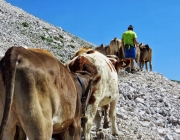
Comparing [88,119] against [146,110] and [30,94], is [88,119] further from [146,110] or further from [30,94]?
[146,110]

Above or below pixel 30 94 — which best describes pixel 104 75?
above

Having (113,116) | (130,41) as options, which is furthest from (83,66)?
(130,41)

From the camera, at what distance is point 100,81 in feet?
24.2

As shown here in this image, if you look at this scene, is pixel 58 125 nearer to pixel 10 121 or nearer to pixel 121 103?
pixel 10 121

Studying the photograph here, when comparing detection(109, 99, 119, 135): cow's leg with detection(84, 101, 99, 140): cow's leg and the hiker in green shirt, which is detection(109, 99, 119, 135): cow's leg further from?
the hiker in green shirt

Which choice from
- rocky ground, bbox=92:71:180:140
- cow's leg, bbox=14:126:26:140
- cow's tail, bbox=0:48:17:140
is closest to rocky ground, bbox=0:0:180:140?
rocky ground, bbox=92:71:180:140

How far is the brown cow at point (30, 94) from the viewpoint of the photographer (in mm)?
4359

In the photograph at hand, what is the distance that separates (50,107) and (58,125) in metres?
0.48

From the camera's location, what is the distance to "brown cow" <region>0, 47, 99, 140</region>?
14.3 feet

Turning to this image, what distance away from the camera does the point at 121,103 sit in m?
11.6

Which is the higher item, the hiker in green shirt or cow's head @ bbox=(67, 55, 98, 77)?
the hiker in green shirt

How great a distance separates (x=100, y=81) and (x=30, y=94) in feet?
10.2

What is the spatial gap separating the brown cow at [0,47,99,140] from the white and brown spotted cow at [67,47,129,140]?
89.7 inches

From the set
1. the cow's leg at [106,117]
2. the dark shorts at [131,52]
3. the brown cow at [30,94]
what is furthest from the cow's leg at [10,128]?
the dark shorts at [131,52]
